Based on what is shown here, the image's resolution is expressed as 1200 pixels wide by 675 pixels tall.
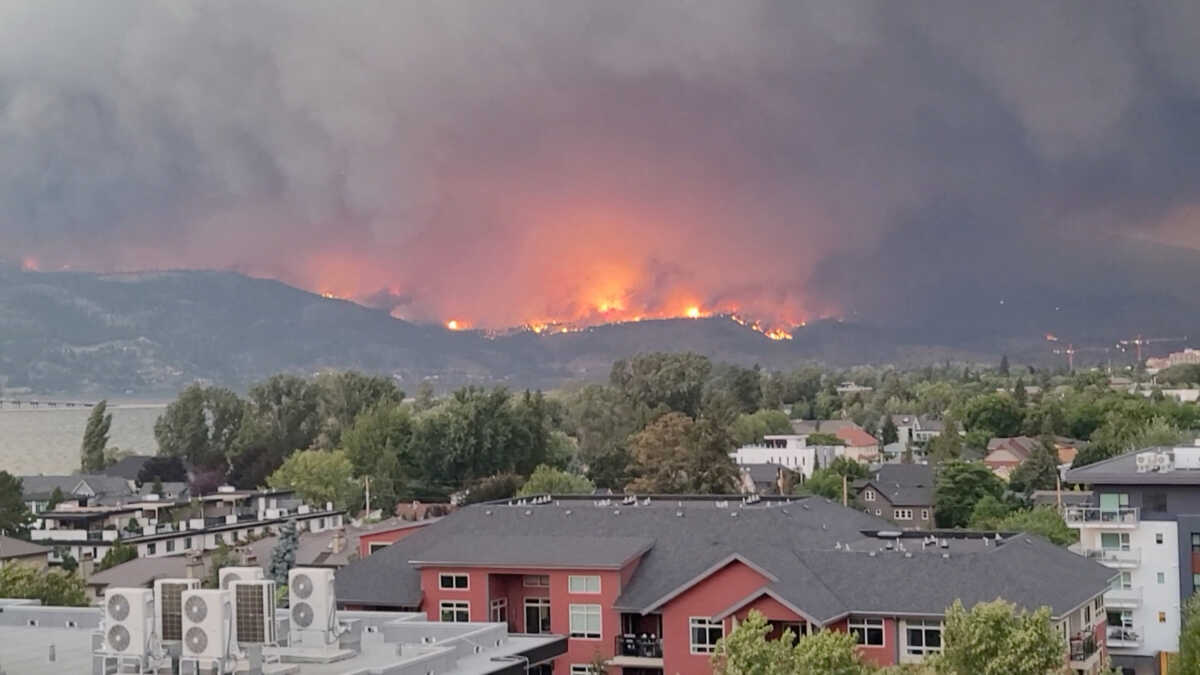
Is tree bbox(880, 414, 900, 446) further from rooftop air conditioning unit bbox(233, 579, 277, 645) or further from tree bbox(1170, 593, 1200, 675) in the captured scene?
rooftop air conditioning unit bbox(233, 579, 277, 645)

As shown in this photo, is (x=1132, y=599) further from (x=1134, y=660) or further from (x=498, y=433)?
(x=498, y=433)

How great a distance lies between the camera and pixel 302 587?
89.8 ft

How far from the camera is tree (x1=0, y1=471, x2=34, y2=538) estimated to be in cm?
7069

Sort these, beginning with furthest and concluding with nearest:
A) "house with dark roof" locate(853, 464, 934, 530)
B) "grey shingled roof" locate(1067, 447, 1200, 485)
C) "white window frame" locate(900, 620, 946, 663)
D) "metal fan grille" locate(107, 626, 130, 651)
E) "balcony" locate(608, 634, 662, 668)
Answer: "house with dark roof" locate(853, 464, 934, 530) → "grey shingled roof" locate(1067, 447, 1200, 485) → "balcony" locate(608, 634, 662, 668) → "white window frame" locate(900, 620, 946, 663) → "metal fan grille" locate(107, 626, 130, 651)

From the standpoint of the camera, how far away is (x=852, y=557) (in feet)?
126

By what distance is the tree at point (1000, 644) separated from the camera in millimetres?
28969

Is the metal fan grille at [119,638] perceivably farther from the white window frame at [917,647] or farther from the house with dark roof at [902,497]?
the house with dark roof at [902,497]

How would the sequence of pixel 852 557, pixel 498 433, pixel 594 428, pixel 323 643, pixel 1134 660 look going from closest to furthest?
1. pixel 323 643
2. pixel 852 557
3. pixel 1134 660
4. pixel 498 433
5. pixel 594 428

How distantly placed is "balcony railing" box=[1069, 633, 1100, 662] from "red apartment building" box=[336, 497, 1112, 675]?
55 mm

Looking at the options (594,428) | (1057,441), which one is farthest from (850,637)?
(1057,441)

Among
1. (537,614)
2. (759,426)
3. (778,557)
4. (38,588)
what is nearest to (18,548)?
(38,588)

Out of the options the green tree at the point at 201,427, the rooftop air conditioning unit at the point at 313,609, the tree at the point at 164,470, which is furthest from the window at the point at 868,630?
the green tree at the point at 201,427

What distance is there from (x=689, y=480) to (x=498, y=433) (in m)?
18.6

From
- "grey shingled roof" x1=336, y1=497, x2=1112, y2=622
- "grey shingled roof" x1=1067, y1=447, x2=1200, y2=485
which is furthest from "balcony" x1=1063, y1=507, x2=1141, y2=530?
"grey shingled roof" x1=336, y1=497, x2=1112, y2=622
